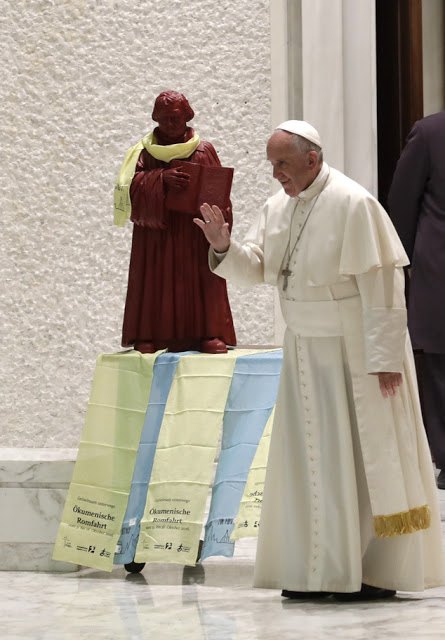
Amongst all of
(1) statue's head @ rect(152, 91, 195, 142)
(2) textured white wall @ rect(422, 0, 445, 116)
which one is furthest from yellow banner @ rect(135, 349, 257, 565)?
(2) textured white wall @ rect(422, 0, 445, 116)

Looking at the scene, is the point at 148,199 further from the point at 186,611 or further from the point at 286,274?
the point at 186,611

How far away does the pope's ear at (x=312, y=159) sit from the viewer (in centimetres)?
432

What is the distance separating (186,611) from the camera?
422 centimetres

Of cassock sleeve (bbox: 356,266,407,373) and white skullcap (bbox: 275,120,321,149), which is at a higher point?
white skullcap (bbox: 275,120,321,149)

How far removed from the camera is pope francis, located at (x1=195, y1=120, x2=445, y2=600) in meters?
4.20

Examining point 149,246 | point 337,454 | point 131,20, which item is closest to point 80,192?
point 131,20

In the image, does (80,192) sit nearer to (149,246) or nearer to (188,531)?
(149,246)

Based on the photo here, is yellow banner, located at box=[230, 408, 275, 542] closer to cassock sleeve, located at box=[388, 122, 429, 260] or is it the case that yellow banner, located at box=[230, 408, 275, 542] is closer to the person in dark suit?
the person in dark suit

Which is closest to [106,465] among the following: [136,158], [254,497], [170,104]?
[254,497]

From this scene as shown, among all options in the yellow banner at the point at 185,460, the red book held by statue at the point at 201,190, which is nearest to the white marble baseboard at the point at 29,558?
the yellow banner at the point at 185,460

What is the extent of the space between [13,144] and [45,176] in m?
0.26

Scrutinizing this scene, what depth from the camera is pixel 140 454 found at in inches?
192

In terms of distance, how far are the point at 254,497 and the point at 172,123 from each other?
155 cm

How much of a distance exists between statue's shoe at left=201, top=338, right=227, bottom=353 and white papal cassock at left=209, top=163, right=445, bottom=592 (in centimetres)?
56
